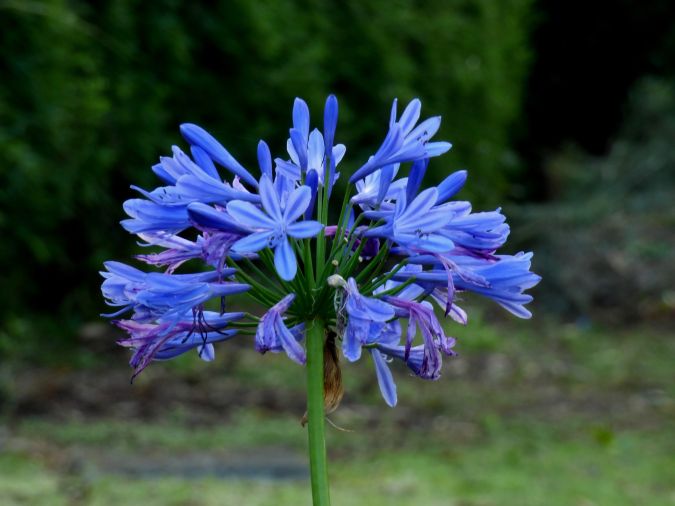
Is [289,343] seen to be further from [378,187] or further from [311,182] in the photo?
[378,187]

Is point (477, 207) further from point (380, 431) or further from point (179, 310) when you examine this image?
point (179, 310)

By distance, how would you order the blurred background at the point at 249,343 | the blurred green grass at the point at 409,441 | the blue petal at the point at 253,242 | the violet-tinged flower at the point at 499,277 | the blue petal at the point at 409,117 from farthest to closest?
the blurred background at the point at 249,343 < the blurred green grass at the point at 409,441 < the blue petal at the point at 409,117 < the violet-tinged flower at the point at 499,277 < the blue petal at the point at 253,242

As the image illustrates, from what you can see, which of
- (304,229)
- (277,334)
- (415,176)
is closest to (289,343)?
(277,334)

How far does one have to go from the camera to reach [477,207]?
1046 cm

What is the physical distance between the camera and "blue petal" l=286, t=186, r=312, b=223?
1.22 metres

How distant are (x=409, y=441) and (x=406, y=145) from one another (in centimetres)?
437

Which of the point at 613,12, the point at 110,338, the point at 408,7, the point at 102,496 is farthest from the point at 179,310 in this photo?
the point at 613,12

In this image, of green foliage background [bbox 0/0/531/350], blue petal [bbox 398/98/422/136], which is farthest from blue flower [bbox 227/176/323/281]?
green foliage background [bbox 0/0/531/350]

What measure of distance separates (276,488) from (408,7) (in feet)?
18.6

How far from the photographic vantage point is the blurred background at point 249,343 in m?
4.68

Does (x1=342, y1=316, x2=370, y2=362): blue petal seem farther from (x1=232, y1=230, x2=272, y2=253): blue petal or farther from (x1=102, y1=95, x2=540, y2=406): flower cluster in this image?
(x1=232, y1=230, x2=272, y2=253): blue petal

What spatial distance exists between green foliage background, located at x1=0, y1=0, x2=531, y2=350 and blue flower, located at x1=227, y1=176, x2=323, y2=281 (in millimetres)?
4536

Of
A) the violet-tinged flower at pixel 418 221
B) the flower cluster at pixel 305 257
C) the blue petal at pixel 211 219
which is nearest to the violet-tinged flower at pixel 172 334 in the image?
the flower cluster at pixel 305 257

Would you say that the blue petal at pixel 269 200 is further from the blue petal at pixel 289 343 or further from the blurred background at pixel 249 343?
the blurred background at pixel 249 343
